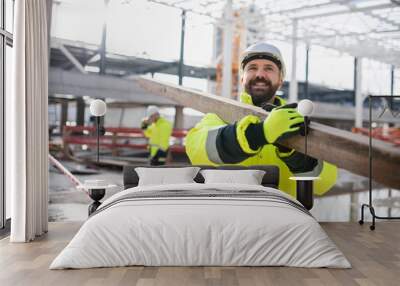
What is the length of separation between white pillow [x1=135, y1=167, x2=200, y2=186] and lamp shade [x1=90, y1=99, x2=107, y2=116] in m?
0.81

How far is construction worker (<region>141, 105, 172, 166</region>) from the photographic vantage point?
204 inches

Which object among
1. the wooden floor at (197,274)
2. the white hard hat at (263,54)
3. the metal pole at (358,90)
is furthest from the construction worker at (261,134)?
the wooden floor at (197,274)

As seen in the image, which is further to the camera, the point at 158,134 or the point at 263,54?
the point at 263,54

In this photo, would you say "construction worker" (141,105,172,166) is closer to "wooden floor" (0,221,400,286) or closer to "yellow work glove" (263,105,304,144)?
"yellow work glove" (263,105,304,144)

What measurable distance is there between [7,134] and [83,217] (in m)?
1.21

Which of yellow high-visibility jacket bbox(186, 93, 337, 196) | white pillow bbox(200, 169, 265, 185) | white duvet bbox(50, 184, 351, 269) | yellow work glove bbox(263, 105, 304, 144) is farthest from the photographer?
yellow high-visibility jacket bbox(186, 93, 337, 196)

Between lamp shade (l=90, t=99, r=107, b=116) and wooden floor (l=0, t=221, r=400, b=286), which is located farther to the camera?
lamp shade (l=90, t=99, r=107, b=116)

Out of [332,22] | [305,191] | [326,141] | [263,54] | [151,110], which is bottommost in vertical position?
[305,191]

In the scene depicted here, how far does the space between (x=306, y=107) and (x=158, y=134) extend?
64.0 inches

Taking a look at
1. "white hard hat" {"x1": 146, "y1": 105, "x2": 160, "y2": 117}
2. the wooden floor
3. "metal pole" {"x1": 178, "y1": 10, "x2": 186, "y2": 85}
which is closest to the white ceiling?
"metal pole" {"x1": 178, "y1": 10, "x2": 186, "y2": 85}

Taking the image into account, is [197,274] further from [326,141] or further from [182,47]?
[182,47]

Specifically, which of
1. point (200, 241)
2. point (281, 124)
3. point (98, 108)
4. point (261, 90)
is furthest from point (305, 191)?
point (98, 108)

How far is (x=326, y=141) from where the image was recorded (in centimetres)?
486

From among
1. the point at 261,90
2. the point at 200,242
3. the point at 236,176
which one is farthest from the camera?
the point at 261,90
